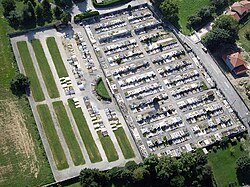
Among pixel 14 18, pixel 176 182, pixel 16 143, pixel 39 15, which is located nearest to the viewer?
pixel 176 182

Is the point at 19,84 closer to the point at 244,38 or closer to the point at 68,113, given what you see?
the point at 68,113

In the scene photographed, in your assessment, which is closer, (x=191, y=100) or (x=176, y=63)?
(x=191, y=100)

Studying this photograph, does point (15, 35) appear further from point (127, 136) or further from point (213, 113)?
point (213, 113)

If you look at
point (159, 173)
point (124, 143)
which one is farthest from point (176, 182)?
point (124, 143)

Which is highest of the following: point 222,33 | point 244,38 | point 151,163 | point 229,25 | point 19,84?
point 19,84

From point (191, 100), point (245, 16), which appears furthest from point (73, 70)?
point (245, 16)

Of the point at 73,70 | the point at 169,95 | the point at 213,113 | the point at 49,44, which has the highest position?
the point at 49,44
